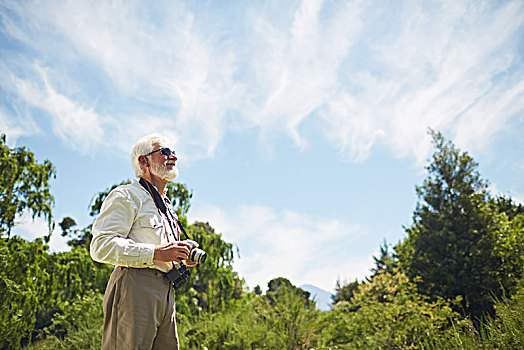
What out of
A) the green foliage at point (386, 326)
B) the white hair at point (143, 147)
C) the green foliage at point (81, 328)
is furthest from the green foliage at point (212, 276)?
the white hair at point (143, 147)

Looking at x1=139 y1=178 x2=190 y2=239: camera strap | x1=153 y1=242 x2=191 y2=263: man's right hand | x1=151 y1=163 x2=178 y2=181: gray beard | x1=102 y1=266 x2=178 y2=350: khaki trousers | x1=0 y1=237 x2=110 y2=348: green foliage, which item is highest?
x1=0 y1=237 x2=110 y2=348: green foliage

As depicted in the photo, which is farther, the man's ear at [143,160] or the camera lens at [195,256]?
the man's ear at [143,160]

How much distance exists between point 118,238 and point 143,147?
1.93 ft

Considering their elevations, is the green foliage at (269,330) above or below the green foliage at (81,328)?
below

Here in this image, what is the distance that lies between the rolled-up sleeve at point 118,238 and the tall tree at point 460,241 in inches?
266

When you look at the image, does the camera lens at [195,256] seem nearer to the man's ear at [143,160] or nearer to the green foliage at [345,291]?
the man's ear at [143,160]

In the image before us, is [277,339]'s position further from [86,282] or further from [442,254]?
[86,282]

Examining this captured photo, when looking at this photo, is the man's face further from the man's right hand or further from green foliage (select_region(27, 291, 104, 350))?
green foliage (select_region(27, 291, 104, 350))

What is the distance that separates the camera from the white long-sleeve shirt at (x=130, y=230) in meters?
1.68

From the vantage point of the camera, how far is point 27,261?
5.94m

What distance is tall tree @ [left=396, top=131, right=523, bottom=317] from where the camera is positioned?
697 centimetres

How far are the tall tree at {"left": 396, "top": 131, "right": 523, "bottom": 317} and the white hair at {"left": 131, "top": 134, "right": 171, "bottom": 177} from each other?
21.8ft

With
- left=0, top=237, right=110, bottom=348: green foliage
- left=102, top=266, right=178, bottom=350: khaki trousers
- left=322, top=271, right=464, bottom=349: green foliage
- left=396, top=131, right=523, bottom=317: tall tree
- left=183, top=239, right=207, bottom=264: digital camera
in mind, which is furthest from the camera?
left=396, top=131, right=523, bottom=317: tall tree

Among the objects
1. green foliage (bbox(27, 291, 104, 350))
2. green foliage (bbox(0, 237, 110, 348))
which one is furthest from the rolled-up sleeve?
green foliage (bbox(0, 237, 110, 348))
